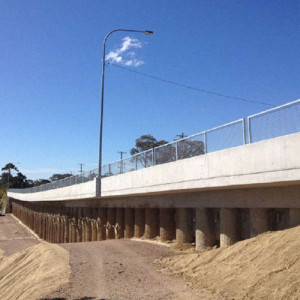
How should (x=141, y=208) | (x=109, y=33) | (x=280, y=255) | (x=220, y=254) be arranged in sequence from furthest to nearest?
(x=109, y=33)
(x=141, y=208)
(x=220, y=254)
(x=280, y=255)

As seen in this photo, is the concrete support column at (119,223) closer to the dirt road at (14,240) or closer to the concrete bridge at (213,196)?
the concrete bridge at (213,196)

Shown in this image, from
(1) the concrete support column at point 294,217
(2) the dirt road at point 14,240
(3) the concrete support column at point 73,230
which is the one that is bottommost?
(2) the dirt road at point 14,240

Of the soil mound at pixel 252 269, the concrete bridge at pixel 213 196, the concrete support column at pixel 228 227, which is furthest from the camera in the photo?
the concrete support column at pixel 228 227

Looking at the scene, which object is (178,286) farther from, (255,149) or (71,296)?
(255,149)

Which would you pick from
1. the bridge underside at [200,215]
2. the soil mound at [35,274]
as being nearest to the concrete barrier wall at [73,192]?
the bridge underside at [200,215]

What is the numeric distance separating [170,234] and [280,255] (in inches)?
406

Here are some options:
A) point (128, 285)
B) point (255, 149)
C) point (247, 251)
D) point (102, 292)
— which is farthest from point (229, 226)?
point (102, 292)

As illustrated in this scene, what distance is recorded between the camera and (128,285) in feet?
35.1

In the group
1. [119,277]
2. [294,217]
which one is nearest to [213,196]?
[294,217]

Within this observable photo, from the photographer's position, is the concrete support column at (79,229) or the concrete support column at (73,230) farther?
the concrete support column at (73,230)

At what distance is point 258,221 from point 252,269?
3339 mm

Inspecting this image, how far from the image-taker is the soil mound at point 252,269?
8.40 meters

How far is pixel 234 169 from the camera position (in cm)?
1198

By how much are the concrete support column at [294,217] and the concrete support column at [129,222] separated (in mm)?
13956
